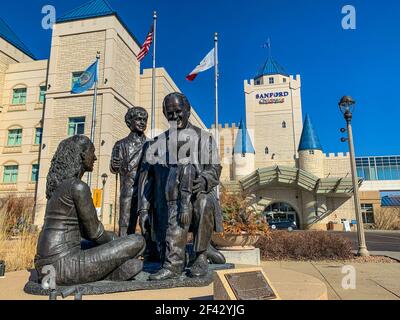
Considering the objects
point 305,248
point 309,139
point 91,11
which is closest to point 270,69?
point 309,139

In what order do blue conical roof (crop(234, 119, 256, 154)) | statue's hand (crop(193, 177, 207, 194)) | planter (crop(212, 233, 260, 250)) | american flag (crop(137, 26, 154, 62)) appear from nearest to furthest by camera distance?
statue's hand (crop(193, 177, 207, 194)), planter (crop(212, 233, 260, 250)), american flag (crop(137, 26, 154, 62)), blue conical roof (crop(234, 119, 256, 154))

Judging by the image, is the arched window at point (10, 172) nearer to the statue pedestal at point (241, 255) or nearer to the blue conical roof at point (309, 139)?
the statue pedestal at point (241, 255)

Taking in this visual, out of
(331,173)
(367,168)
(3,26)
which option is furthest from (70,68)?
(367,168)

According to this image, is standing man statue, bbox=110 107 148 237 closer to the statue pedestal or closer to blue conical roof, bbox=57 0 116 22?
the statue pedestal

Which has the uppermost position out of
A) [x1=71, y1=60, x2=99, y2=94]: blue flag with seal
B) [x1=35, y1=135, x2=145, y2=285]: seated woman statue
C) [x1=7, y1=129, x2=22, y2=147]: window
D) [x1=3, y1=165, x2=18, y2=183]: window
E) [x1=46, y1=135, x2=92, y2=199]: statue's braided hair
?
[x1=71, y1=60, x2=99, y2=94]: blue flag with seal

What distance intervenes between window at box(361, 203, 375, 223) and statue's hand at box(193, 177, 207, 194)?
119 feet

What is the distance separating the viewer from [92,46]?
974 inches

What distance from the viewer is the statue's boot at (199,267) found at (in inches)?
133

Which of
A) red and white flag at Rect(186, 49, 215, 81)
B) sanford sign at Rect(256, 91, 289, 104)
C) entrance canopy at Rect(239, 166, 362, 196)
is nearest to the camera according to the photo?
red and white flag at Rect(186, 49, 215, 81)

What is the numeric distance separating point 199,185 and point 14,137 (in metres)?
27.8

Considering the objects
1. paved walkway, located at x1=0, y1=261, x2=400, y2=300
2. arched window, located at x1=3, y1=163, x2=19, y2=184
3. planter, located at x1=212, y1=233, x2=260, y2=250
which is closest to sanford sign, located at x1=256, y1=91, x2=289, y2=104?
arched window, located at x1=3, y1=163, x2=19, y2=184

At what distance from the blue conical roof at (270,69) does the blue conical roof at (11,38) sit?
32.3m

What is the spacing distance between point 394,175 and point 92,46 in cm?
3800

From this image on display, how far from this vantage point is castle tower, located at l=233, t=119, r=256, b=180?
38875 mm
